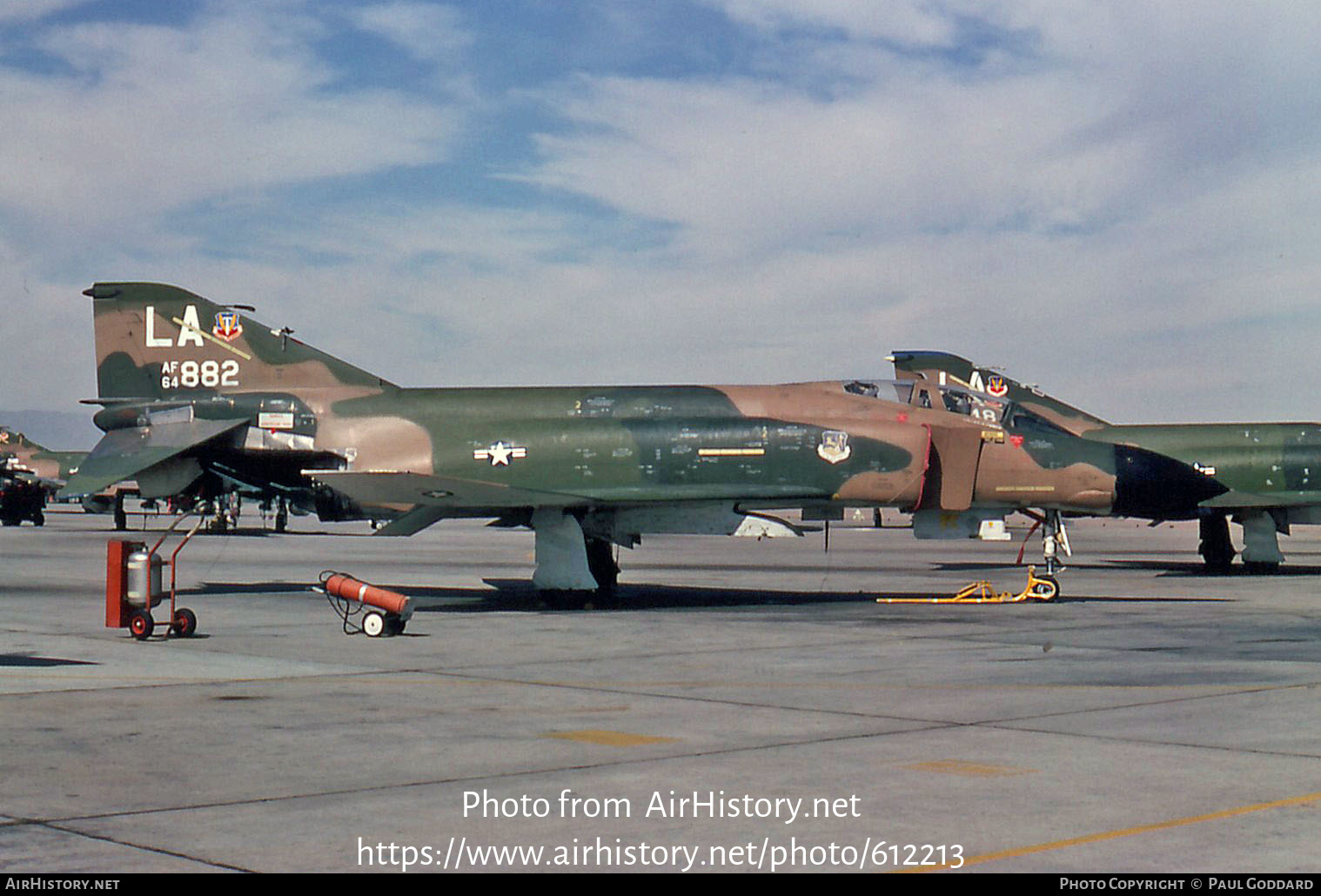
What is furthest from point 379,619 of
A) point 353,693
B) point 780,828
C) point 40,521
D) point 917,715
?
point 40,521

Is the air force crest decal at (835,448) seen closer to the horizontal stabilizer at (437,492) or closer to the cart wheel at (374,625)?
the horizontal stabilizer at (437,492)

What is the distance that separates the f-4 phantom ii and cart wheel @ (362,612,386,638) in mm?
3467

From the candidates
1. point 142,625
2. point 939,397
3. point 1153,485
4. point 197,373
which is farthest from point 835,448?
point 197,373

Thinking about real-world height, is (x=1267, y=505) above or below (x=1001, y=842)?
above

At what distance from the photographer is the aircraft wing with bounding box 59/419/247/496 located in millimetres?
21156

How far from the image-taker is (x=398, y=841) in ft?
21.4

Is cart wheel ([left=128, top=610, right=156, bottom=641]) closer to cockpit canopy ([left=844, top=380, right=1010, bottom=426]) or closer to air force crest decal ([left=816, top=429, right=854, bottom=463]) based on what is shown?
air force crest decal ([left=816, top=429, right=854, bottom=463])

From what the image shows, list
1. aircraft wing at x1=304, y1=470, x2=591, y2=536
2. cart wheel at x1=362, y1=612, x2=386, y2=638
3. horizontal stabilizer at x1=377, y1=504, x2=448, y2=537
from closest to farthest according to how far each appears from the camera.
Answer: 1. cart wheel at x1=362, y1=612, x2=386, y2=638
2. aircraft wing at x1=304, y1=470, x2=591, y2=536
3. horizontal stabilizer at x1=377, y1=504, x2=448, y2=537

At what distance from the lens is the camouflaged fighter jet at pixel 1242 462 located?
28422 mm

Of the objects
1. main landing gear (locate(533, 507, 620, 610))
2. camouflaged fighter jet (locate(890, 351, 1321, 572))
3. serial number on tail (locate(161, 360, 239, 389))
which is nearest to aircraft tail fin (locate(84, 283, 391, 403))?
serial number on tail (locate(161, 360, 239, 389))

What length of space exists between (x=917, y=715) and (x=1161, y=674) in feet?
12.0

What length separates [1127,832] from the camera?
660 cm

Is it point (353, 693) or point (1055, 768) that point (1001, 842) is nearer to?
point (1055, 768)

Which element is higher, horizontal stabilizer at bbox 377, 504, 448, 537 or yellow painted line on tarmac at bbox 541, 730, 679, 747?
horizontal stabilizer at bbox 377, 504, 448, 537
